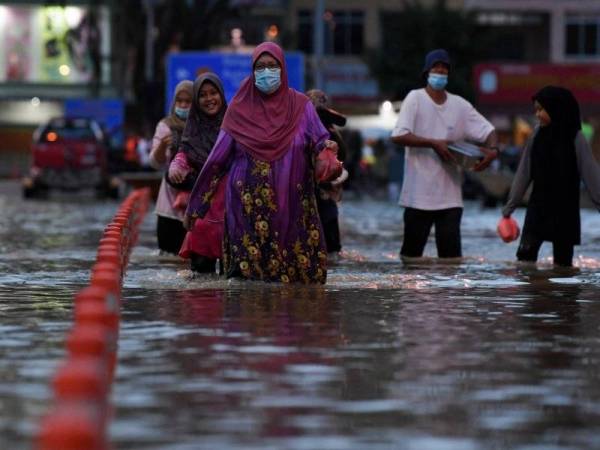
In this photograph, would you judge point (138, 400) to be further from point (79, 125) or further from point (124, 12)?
point (124, 12)

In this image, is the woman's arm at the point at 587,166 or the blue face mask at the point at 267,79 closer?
the blue face mask at the point at 267,79

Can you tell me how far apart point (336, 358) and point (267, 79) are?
4.23 meters

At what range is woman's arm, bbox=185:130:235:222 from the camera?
13.3 metres

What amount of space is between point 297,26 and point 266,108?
64327mm

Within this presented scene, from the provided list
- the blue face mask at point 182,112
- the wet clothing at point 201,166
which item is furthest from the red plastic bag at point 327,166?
the blue face mask at point 182,112

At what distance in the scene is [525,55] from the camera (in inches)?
3046

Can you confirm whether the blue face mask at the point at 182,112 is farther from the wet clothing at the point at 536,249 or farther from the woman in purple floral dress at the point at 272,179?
the woman in purple floral dress at the point at 272,179

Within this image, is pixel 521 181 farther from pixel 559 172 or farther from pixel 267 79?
pixel 267 79

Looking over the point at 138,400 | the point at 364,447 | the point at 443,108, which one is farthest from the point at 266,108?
the point at 364,447

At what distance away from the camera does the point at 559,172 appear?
1575 cm

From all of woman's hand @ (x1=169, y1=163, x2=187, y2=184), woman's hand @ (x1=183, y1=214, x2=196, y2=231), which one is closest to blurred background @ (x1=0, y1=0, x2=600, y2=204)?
woman's hand @ (x1=169, y1=163, x2=187, y2=184)

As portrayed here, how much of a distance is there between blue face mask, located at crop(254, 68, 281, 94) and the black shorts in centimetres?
329

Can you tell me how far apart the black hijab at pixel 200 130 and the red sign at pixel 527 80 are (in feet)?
174

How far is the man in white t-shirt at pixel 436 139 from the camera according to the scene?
52.0 ft
